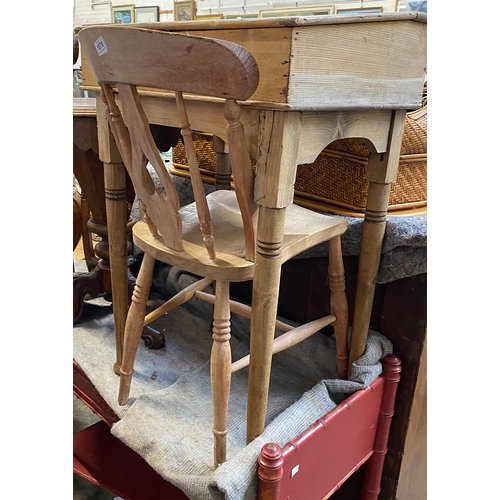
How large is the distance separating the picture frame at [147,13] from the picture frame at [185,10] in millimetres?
170

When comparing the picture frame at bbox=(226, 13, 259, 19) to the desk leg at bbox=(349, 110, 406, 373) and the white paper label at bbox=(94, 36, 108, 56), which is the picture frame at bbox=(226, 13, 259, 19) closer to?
the desk leg at bbox=(349, 110, 406, 373)

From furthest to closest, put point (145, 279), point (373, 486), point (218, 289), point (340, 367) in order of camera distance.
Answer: point (373, 486), point (340, 367), point (145, 279), point (218, 289)

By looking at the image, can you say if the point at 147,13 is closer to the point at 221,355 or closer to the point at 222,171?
the point at 222,171

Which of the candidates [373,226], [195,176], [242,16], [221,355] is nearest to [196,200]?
[195,176]

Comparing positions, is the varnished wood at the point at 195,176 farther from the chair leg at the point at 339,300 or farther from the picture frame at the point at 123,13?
the picture frame at the point at 123,13

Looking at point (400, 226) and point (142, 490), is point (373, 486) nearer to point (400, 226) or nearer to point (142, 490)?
point (142, 490)

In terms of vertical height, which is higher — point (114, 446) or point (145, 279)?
point (145, 279)

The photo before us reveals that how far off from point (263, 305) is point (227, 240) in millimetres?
179

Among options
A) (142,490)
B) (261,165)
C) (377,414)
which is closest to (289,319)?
(377,414)

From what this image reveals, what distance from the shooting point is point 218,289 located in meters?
0.85

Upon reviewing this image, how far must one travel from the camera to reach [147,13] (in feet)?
8.14

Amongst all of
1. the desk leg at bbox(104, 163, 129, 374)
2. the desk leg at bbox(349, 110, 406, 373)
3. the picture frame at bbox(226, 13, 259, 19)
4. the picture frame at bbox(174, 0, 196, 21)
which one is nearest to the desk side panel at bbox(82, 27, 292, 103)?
the desk leg at bbox(349, 110, 406, 373)

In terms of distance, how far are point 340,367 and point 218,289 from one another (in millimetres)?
421

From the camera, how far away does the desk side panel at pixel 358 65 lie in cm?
66
